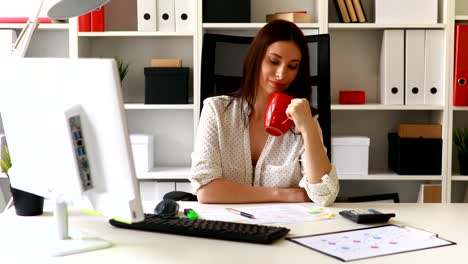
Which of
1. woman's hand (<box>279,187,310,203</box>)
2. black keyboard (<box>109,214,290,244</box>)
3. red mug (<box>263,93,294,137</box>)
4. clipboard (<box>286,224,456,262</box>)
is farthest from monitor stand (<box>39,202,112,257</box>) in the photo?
red mug (<box>263,93,294,137</box>)

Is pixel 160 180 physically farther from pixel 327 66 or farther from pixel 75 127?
pixel 75 127

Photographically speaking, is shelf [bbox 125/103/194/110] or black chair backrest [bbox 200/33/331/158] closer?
black chair backrest [bbox 200/33/331/158]

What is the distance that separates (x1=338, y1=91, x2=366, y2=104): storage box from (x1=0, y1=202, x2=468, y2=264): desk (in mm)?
1768

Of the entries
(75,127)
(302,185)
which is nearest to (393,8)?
(302,185)

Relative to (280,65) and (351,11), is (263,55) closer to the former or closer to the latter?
(280,65)

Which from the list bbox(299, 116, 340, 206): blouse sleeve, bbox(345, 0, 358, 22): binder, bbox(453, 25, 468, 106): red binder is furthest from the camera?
bbox(345, 0, 358, 22): binder

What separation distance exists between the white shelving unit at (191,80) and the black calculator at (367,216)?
1829 mm

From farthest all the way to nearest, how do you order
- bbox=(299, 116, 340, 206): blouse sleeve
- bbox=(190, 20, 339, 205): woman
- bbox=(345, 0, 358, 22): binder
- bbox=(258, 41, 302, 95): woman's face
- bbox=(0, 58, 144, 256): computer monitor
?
bbox=(345, 0, 358, 22): binder → bbox=(258, 41, 302, 95): woman's face → bbox=(190, 20, 339, 205): woman → bbox=(299, 116, 340, 206): blouse sleeve → bbox=(0, 58, 144, 256): computer monitor

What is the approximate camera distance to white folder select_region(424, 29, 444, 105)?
11.4 ft

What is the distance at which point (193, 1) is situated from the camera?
351 centimetres

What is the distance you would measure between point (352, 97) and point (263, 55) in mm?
1263

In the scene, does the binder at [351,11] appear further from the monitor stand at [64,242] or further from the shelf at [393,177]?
the monitor stand at [64,242]

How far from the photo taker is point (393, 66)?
3475mm

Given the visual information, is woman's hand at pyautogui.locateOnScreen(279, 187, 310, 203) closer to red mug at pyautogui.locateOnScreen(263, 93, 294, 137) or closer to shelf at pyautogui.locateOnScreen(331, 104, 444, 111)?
red mug at pyautogui.locateOnScreen(263, 93, 294, 137)
